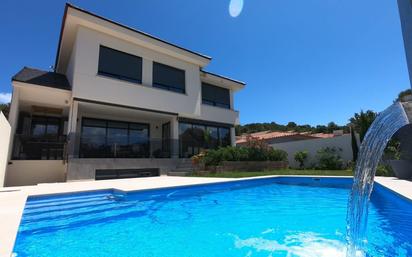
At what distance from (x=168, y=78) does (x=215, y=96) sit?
188 inches

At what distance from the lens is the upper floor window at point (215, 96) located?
1839 cm

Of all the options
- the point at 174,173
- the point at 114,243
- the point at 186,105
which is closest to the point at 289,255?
the point at 114,243

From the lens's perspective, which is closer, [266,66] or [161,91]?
[161,91]

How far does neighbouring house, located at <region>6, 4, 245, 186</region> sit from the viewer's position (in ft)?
37.5

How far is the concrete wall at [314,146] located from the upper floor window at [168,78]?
11140 mm

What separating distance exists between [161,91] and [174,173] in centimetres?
502

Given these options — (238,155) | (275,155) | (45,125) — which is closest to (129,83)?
(45,125)

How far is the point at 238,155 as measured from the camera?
592 inches

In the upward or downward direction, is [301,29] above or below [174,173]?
above

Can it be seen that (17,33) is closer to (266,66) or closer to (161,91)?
(161,91)

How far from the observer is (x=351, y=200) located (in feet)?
12.2

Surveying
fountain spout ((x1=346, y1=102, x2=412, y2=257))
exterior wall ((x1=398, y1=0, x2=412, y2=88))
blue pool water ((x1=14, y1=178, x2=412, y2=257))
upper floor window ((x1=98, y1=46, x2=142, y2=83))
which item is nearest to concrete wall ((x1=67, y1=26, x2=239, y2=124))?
upper floor window ((x1=98, y1=46, x2=142, y2=83))

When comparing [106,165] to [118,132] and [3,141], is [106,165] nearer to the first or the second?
[118,132]

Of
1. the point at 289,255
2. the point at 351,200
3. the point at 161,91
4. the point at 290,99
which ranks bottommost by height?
the point at 289,255
